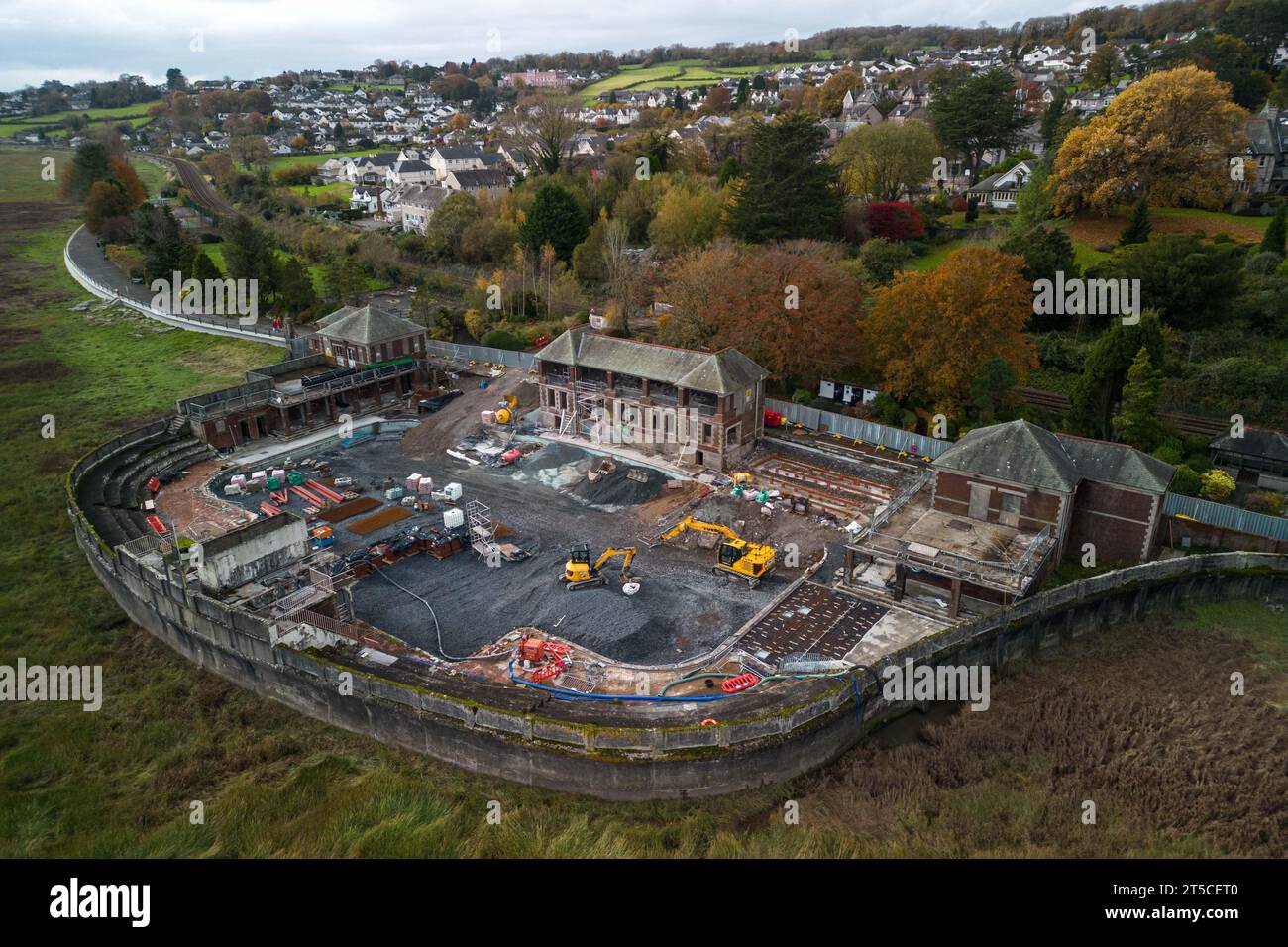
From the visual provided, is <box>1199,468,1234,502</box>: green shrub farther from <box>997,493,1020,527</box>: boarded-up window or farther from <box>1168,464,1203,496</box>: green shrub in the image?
<box>997,493,1020,527</box>: boarded-up window

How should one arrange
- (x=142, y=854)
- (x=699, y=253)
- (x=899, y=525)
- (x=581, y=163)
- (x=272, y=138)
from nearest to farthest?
(x=142, y=854) < (x=899, y=525) < (x=699, y=253) < (x=581, y=163) < (x=272, y=138)

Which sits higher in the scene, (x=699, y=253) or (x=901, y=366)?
(x=699, y=253)

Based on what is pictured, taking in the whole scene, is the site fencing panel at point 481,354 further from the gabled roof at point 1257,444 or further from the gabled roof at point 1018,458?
the gabled roof at point 1257,444

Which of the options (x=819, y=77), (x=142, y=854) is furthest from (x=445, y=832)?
(x=819, y=77)

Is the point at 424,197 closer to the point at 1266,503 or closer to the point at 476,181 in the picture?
the point at 476,181

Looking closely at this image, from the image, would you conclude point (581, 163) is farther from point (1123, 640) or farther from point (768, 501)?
point (1123, 640)

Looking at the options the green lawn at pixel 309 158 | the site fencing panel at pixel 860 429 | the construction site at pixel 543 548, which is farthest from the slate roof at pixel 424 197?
the site fencing panel at pixel 860 429

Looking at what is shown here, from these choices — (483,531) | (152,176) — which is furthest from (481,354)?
(152,176)
